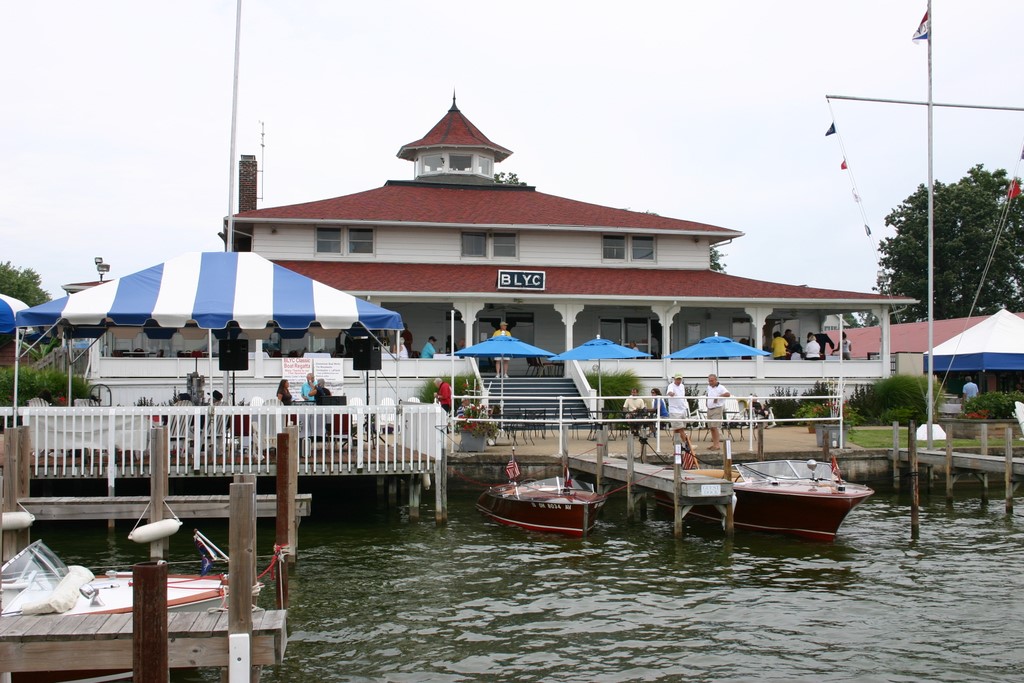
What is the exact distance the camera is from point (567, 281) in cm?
3469

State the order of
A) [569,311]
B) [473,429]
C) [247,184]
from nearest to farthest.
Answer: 1. [473,429]
2. [569,311]
3. [247,184]

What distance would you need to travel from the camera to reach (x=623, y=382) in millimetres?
30484

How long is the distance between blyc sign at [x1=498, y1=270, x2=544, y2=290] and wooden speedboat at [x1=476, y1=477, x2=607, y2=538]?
1423 centimetres

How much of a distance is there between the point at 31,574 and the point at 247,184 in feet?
106

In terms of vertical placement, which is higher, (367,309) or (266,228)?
(266,228)

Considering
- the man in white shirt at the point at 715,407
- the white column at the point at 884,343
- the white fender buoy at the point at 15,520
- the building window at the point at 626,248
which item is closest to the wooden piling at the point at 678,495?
the man in white shirt at the point at 715,407

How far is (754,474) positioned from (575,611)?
7392 mm

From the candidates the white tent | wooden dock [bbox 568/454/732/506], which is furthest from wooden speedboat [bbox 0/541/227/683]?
the white tent

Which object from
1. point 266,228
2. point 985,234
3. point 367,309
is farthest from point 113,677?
point 985,234

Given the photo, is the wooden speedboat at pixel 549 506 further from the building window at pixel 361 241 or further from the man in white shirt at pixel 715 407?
the building window at pixel 361 241

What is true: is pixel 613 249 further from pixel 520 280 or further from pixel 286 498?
pixel 286 498

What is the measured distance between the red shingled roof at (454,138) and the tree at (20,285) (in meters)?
41.2

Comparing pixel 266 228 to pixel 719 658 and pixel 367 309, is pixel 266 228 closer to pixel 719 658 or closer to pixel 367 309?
pixel 367 309

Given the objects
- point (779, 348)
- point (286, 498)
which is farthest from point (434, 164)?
point (286, 498)
